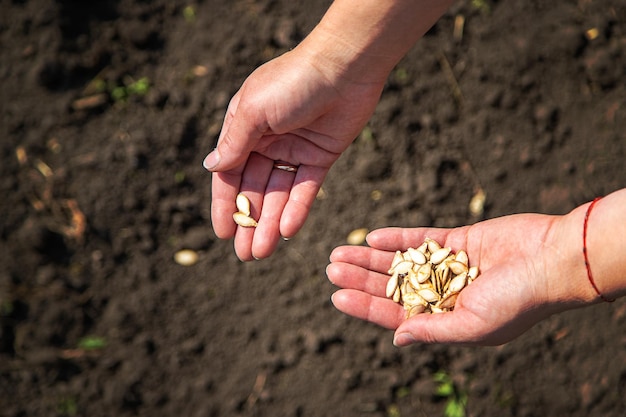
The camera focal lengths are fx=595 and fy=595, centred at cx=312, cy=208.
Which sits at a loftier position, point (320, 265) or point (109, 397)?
point (320, 265)

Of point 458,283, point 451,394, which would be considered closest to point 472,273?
point 458,283

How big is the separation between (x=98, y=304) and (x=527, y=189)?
2.02m

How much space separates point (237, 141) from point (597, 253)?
1206 mm

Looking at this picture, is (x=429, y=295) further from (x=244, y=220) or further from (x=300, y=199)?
(x=244, y=220)

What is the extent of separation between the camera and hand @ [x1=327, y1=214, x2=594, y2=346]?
1835mm

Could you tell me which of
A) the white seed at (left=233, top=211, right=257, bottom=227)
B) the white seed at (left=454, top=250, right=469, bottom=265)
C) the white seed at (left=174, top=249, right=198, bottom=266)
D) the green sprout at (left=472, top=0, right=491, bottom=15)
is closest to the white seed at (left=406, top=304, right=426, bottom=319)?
the white seed at (left=454, top=250, right=469, bottom=265)

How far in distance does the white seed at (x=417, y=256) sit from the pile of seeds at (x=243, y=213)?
0.58 meters

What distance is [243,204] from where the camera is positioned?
7.19ft

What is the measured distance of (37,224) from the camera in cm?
271

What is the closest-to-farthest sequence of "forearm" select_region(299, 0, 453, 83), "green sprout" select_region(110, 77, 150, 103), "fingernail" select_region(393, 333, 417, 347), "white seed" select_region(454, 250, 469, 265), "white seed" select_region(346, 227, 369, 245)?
"fingernail" select_region(393, 333, 417, 347), "forearm" select_region(299, 0, 453, 83), "white seed" select_region(454, 250, 469, 265), "white seed" select_region(346, 227, 369, 245), "green sprout" select_region(110, 77, 150, 103)

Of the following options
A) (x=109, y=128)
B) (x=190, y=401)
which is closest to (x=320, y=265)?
(x=190, y=401)

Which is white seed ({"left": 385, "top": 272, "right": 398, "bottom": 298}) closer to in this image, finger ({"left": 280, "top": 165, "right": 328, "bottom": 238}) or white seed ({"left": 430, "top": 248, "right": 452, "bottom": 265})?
white seed ({"left": 430, "top": 248, "right": 452, "bottom": 265})

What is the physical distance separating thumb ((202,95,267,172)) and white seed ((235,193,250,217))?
0.41 ft

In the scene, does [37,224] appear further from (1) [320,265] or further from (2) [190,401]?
(1) [320,265]
